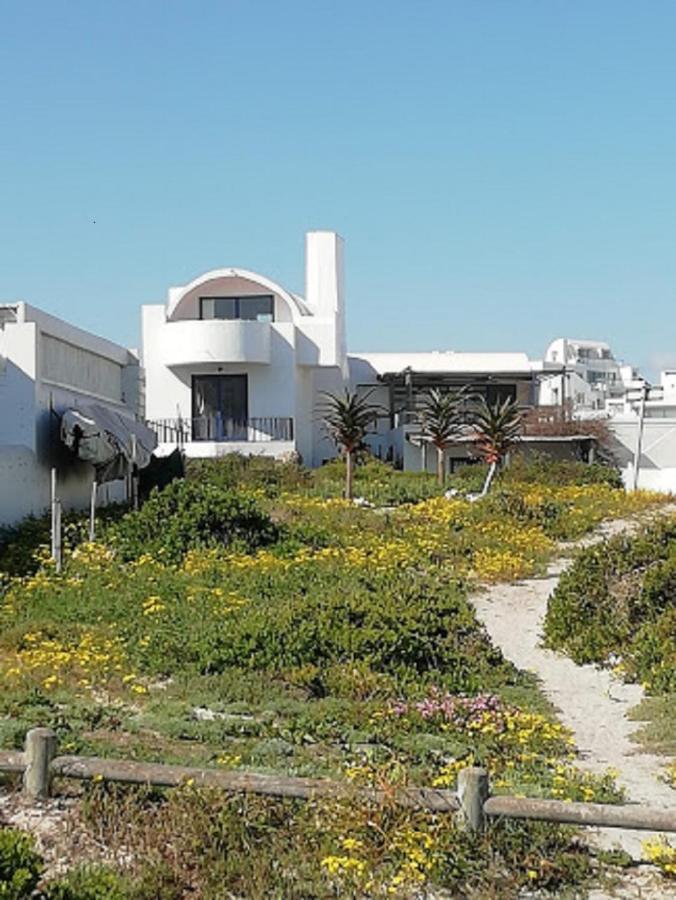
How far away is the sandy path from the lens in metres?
9.84

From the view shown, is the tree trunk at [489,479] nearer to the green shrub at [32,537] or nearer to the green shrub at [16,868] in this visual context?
the green shrub at [32,537]

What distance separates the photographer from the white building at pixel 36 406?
23406mm

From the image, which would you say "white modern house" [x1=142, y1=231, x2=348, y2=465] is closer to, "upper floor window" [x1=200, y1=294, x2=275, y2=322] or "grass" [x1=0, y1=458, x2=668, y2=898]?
"upper floor window" [x1=200, y1=294, x2=275, y2=322]

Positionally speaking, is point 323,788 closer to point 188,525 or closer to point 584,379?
point 188,525

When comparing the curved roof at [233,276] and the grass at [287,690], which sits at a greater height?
the curved roof at [233,276]

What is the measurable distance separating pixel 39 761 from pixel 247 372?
35.8 m

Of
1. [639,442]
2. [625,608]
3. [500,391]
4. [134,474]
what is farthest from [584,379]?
[625,608]

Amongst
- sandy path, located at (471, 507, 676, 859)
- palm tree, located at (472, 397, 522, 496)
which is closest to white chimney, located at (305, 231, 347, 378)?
palm tree, located at (472, 397, 522, 496)

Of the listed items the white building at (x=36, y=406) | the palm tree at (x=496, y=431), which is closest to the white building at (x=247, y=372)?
the palm tree at (x=496, y=431)

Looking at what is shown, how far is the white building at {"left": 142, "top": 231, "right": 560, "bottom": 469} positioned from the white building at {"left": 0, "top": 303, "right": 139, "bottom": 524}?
Result: 1432 centimetres

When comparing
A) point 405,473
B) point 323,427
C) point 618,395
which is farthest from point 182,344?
point 618,395

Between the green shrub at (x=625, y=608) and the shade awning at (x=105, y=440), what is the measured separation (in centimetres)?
Answer: 1062

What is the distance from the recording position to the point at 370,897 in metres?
7.11

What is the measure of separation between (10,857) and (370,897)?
2284 millimetres
